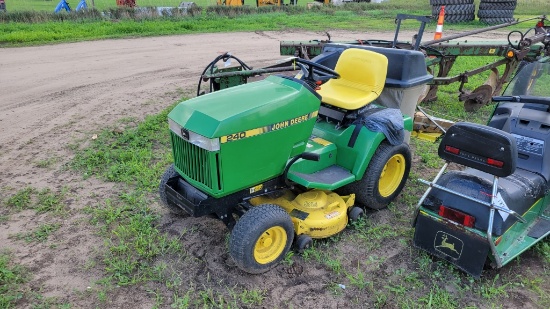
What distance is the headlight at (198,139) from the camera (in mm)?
2865

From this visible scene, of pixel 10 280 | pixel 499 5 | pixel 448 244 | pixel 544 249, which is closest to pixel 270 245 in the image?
pixel 448 244

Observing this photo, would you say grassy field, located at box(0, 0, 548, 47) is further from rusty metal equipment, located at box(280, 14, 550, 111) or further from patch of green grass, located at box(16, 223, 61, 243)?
patch of green grass, located at box(16, 223, 61, 243)

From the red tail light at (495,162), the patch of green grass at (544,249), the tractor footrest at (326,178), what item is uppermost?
the red tail light at (495,162)

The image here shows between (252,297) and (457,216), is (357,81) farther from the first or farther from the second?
(252,297)

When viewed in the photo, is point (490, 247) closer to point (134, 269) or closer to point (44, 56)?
point (134, 269)

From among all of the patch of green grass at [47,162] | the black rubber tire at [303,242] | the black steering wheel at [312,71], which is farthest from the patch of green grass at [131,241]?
the black steering wheel at [312,71]

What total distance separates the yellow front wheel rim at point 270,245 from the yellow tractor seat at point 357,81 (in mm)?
1241

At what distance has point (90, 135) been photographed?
561 cm

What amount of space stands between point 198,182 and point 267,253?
76 centimetres

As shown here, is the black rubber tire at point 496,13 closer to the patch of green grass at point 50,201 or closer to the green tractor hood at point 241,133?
the green tractor hood at point 241,133

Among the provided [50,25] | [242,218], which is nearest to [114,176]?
[242,218]

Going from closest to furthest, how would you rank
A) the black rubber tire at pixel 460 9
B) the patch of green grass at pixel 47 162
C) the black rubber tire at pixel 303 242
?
the black rubber tire at pixel 303 242 < the patch of green grass at pixel 47 162 < the black rubber tire at pixel 460 9

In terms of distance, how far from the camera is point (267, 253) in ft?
10.6

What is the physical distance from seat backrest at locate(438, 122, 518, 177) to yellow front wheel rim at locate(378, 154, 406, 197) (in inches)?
43.9
